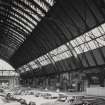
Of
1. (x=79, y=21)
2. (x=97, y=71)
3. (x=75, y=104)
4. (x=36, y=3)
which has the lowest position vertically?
(x=75, y=104)

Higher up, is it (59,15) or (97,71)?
(59,15)

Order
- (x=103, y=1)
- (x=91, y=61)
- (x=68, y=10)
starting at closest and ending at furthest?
(x=103, y=1)
(x=68, y=10)
(x=91, y=61)

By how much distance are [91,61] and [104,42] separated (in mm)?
7189

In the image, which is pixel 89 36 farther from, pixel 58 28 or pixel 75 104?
pixel 75 104

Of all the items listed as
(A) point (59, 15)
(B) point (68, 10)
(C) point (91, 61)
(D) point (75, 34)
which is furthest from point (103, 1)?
(C) point (91, 61)

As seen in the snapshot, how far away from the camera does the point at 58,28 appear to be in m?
49.9

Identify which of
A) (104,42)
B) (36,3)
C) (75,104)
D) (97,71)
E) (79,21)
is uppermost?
(36,3)

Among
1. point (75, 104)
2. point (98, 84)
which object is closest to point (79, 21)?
point (98, 84)

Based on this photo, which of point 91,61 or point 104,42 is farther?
point 91,61

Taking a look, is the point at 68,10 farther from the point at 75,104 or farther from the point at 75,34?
the point at 75,104

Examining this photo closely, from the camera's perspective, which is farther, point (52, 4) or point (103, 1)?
point (52, 4)

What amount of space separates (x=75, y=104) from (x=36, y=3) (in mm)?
23235

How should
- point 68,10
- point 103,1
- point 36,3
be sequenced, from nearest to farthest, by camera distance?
point 103,1, point 68,10, point 36,3

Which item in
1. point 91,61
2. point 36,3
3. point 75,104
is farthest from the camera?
point 91,61
